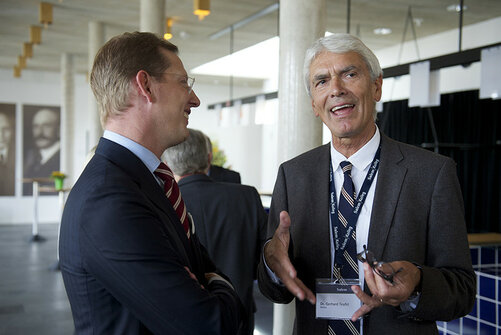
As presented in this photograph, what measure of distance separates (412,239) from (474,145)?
27.8 feet

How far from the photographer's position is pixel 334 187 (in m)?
1.71

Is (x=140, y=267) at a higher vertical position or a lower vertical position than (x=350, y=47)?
lower

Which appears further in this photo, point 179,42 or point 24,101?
point 24,101

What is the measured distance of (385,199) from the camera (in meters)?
1.56

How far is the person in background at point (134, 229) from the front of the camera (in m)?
1.13

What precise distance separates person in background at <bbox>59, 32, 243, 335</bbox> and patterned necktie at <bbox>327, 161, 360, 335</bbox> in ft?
1.31

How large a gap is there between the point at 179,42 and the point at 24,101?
584 centimetres

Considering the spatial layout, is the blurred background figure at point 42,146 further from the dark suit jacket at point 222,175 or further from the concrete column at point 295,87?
the concrete column at point 295,87

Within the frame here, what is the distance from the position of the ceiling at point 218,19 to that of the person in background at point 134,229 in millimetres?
6938

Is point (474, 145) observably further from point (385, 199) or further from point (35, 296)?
point (385, 199)

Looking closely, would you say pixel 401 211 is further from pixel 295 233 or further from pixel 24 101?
pixel 24 101

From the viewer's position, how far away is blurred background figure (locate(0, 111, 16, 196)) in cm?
1412

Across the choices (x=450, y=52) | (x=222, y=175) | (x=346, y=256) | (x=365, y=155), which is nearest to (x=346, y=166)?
(x=365, y=155)

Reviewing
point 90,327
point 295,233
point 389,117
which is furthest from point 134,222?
point 389,117
